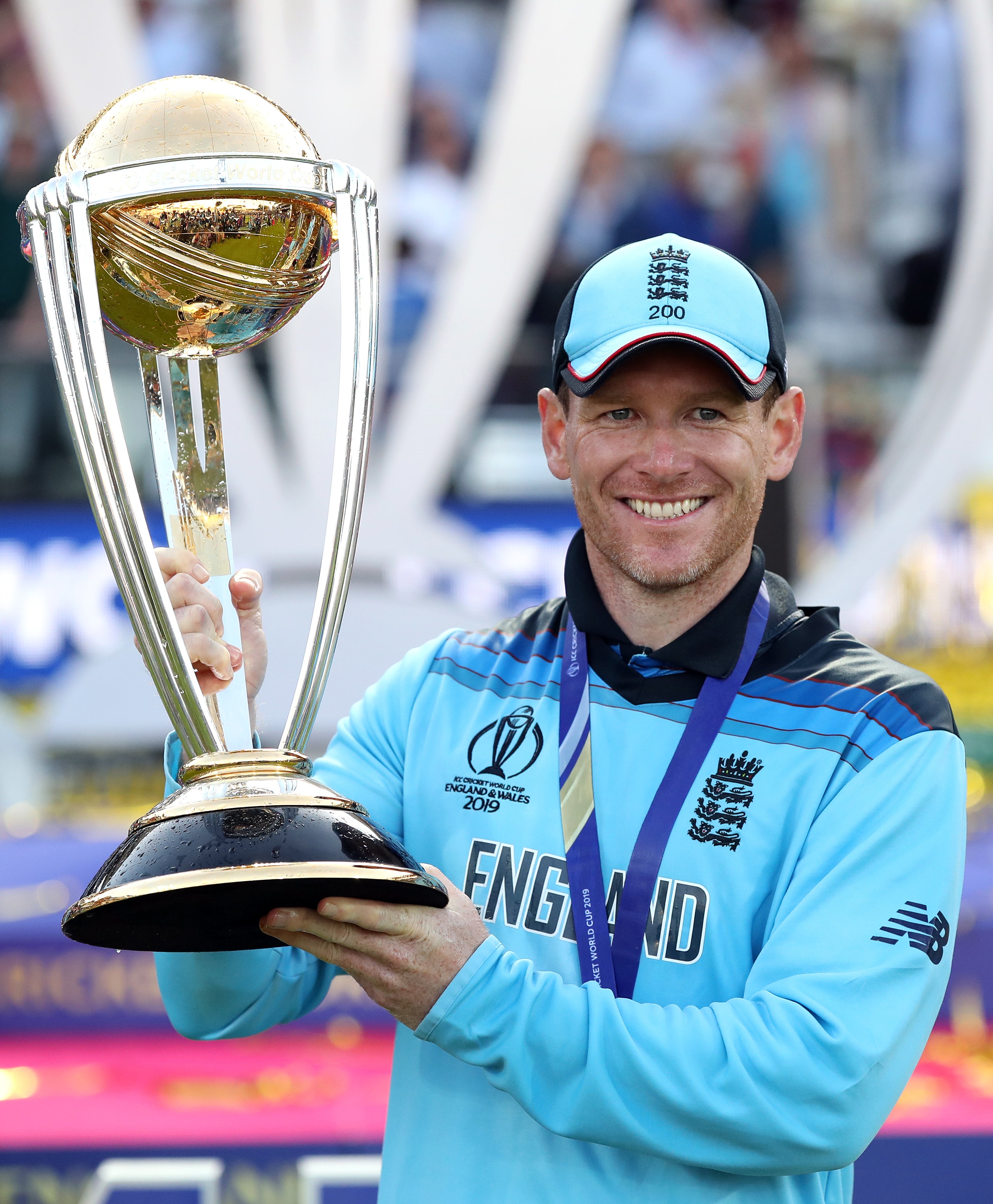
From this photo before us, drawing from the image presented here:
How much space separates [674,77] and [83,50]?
3.61m

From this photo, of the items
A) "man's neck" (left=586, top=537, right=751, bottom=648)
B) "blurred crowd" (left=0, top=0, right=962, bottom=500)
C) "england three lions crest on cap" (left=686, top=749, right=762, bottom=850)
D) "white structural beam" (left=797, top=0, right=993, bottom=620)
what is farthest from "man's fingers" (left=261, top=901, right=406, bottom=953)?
"blurred crowd" (left=0, top=0, right=962, bottom=500)

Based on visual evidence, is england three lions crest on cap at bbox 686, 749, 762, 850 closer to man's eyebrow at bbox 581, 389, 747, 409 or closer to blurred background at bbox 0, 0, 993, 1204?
man's eyebrow at bbox 581, 389, 747, 409

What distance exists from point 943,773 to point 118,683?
4.06m

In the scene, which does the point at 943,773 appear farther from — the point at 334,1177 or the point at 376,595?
the point at 376,595

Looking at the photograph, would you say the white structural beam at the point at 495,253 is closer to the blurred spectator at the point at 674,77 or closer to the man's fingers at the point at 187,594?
the blurred spectator at the point at 674,77

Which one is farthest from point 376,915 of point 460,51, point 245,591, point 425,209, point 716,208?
point 460,51

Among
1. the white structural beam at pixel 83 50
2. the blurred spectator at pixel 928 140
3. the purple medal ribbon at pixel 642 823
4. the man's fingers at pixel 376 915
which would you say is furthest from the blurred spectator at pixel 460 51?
the man's fingers at pixel 376 915

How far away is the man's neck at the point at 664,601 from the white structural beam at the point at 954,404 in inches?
151

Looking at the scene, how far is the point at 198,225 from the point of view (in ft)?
4.04

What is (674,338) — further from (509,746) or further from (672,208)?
(672,208)

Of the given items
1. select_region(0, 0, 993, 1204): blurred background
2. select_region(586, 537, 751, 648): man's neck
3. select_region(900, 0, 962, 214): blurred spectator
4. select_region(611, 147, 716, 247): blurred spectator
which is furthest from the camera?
select_region(900, 0, 962, 214): blurred spectator

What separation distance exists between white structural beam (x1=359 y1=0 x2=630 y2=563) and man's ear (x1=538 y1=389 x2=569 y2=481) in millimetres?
3475

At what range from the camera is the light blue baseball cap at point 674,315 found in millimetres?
Answer: 1309

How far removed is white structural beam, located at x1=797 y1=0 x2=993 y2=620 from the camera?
17.4 ft
